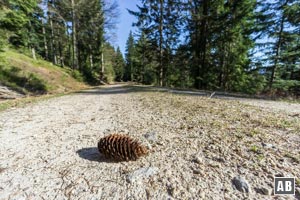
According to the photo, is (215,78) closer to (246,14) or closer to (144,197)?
(246,14)

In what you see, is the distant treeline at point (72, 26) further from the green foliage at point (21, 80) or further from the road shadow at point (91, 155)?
the road shadow at point (91, 155)

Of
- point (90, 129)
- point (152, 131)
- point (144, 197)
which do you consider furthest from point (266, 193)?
point (90, 129)

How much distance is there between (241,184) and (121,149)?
52.0 inches

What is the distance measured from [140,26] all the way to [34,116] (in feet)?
43.9

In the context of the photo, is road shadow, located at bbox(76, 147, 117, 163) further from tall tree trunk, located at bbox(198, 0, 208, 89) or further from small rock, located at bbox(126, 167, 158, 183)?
tall tree trunk, located at bbox(198, 0, 208, 89)

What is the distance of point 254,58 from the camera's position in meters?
11.0

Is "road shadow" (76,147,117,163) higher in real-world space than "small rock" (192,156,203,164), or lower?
lower

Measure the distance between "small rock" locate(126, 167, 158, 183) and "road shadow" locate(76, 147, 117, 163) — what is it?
15.5 inches

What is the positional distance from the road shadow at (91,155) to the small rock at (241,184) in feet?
4.48

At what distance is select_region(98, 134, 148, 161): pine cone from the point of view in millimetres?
2043

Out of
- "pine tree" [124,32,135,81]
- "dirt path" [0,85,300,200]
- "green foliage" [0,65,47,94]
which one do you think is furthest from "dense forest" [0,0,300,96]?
"pine tree" [124,32,135,81]

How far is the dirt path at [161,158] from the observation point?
62.1 inches

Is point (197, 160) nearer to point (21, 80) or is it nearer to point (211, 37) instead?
point (21, 80)

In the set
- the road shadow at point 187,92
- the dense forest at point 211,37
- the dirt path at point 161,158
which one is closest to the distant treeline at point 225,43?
the dense forest at point 211,37
